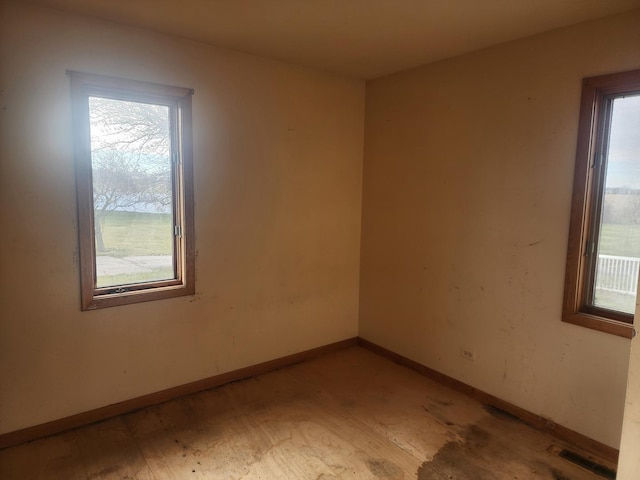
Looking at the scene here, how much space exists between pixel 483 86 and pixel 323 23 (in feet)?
4.01

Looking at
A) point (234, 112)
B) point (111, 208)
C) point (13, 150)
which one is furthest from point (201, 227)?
point (13, 150)

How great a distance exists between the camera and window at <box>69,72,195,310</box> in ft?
8.06

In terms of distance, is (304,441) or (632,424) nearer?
(632,424)

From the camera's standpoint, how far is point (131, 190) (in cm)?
265

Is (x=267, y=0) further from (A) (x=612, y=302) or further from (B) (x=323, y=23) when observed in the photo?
(A) (x=612, y=302)

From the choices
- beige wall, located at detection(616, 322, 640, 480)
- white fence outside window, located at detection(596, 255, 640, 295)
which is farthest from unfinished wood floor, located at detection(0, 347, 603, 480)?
white fence outside window, located at detection(596, 255, 640, 295)

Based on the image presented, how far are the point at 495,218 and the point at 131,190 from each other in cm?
249

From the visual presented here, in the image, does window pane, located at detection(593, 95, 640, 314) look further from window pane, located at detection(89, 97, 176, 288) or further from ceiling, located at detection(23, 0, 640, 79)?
window pane, located at detection(89, 97, 176, 288)

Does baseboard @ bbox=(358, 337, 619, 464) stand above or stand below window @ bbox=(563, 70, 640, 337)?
below

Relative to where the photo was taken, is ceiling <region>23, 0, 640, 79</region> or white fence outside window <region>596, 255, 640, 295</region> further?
white fence outside window <region>596, 255, 640, 295</region>

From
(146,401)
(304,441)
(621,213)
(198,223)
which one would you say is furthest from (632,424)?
(146,401)

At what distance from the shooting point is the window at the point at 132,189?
246 cm

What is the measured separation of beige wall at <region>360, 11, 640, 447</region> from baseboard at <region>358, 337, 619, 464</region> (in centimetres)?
5

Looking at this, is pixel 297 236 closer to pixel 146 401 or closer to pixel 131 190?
pixel 131 190
